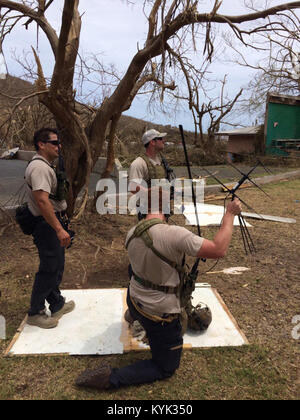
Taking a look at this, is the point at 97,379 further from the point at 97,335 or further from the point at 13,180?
the point at 13,180

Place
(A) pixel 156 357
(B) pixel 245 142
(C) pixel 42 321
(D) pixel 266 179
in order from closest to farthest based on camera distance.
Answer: (A) pixel 156 357 → (C) pixel 42 321 → (D) pixel 266 179 → (B) pixel 245 142

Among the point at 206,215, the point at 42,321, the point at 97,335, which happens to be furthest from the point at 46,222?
the point at 206,215

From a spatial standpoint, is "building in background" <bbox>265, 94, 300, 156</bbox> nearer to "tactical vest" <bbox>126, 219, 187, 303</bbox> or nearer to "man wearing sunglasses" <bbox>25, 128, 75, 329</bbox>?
"man wearing sunglasses" <bbox>25, 128, 75, 329</bbox>

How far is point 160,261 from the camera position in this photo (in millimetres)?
2115

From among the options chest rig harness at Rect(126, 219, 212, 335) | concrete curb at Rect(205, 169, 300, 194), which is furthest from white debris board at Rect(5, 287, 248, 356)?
concrete curb at Rect(205, 169, 300, 194)

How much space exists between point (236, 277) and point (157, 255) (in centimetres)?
265

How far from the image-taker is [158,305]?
2.23 meters

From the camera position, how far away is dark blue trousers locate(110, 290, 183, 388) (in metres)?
2.29

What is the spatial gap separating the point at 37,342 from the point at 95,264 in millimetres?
1954

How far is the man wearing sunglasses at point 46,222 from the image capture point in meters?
2.77

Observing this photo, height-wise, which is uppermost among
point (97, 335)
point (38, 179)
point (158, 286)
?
point (38, 179)

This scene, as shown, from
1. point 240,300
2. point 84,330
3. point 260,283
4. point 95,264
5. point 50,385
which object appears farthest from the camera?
point 95,264
